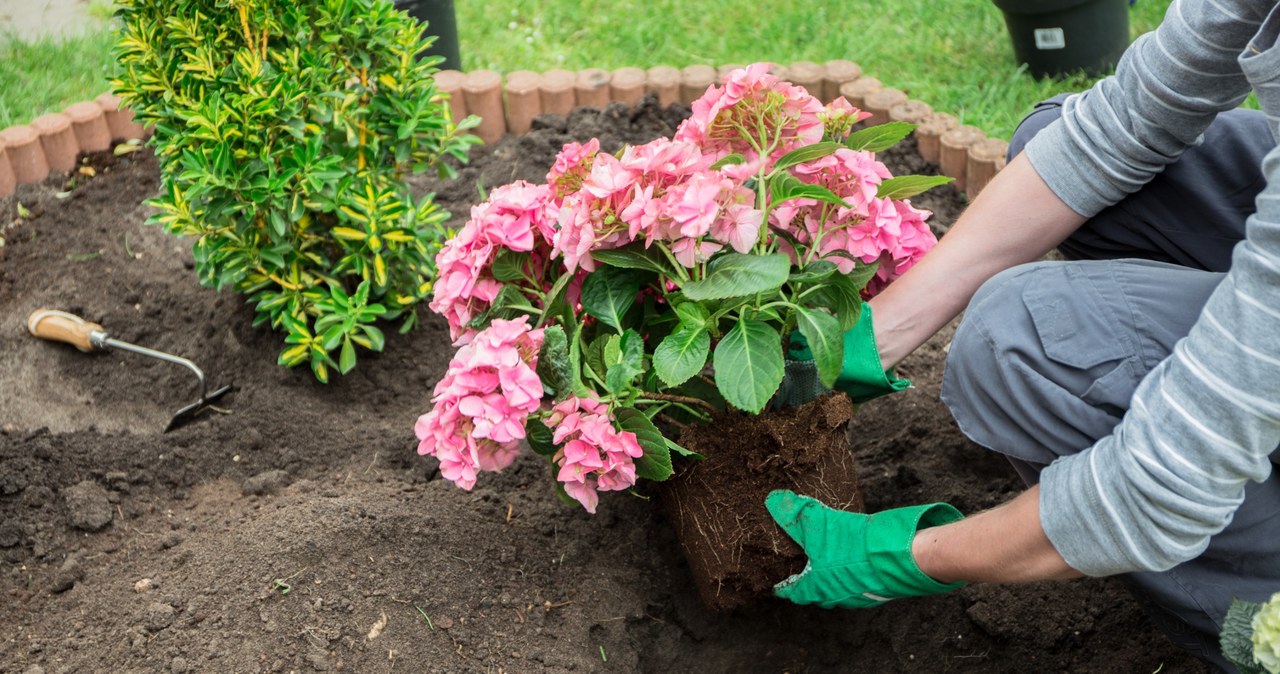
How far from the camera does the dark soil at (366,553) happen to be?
1.98 m

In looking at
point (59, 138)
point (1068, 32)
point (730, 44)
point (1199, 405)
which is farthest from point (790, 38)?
point (1199, 405)

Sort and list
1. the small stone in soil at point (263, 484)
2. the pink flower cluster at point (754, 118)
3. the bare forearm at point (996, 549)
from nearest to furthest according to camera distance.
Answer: the bare forearm at point (996, 549)
the pink flower cluster at point (754, 118)
the small stone in soil at point (263, 484)

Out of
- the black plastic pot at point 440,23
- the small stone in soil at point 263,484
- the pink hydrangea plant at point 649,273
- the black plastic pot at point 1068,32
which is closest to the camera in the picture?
the pink hydrangea plant at point 649,273

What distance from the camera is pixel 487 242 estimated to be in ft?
6.02

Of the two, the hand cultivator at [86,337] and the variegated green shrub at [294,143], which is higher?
the variegated green shrub at [294,143]

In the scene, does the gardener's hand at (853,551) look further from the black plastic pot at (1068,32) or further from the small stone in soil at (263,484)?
the black plastic pot at (1068,32)

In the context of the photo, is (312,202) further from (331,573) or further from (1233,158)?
(1233,158)

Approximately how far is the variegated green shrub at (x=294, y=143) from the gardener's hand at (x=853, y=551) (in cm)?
112

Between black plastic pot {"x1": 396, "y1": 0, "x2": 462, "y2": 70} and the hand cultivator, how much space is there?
4.76 feet

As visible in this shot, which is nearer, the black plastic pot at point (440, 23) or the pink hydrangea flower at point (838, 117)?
the pink hydrangea flower at point (838, 117)

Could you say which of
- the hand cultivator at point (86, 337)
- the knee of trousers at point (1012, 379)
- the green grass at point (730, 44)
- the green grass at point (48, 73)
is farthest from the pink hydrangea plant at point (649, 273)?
the green grass at point (48, 73)

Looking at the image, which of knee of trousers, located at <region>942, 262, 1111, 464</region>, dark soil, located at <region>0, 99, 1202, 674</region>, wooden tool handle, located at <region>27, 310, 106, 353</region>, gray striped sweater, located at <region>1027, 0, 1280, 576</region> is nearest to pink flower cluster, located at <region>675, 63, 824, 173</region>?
knee of trousers, located at <region>942, 262, 1111, 464</region>

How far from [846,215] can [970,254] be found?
0.29m

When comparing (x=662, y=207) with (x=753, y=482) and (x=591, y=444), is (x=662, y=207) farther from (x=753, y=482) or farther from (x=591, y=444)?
(x=753, y=482)
